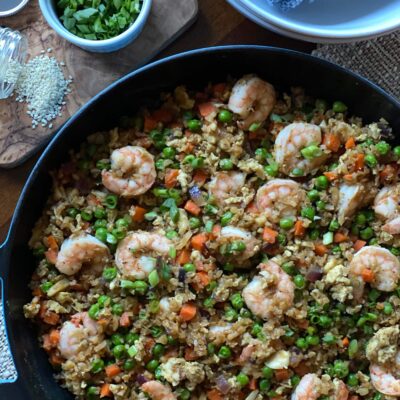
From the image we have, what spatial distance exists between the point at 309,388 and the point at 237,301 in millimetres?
468

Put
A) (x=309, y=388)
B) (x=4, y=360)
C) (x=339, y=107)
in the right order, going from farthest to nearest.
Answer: (x=4, y=360), (x=339, y=107), (x=309, y=388)

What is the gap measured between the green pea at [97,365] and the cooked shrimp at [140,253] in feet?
1.28

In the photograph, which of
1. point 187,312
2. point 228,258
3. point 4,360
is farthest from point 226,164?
point 4,360

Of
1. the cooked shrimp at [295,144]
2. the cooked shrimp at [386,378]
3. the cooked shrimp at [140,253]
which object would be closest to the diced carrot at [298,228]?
the cooked shrimp at [295,144]

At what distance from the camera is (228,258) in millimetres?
3264

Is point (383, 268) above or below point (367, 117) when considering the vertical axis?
below

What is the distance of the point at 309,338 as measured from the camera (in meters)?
3.26

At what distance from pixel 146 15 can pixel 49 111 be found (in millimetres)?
636

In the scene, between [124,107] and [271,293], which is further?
[124,107]

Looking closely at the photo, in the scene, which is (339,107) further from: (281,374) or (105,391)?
(105,391)

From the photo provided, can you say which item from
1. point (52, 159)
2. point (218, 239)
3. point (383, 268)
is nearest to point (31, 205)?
point (52, 159)

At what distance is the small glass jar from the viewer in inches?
136

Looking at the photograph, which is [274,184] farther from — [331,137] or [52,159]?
[52,159]

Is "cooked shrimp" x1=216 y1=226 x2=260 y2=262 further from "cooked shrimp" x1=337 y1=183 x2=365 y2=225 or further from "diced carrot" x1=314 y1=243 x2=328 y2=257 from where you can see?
"cooked shrimp" x1=337 y1=183 x2=365 y2=225
